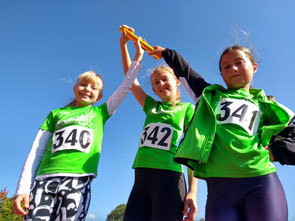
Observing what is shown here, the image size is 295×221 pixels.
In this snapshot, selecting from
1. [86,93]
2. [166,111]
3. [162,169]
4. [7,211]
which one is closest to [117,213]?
[7,211]

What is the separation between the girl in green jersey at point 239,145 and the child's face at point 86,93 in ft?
5.03

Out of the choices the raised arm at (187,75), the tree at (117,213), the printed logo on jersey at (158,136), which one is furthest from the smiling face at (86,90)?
the tree at (117,213)

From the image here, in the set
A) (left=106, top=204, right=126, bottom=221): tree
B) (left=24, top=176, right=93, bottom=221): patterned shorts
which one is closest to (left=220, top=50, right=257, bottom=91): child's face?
(left=24, top=176, right=93, bottom=221): patterned shorts

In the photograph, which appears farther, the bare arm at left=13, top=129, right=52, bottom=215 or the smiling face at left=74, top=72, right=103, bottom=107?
the smiling face at left=74, top=72, right=103, bottom=107

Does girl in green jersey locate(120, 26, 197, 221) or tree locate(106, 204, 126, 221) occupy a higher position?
girl in green jersey locate(120, 26, 197, 221)

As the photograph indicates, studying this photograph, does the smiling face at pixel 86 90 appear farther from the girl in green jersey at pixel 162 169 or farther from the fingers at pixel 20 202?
the fingers at pixel 20 202

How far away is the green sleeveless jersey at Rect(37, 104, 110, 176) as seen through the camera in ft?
8.96

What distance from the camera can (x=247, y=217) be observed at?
1.81 meters

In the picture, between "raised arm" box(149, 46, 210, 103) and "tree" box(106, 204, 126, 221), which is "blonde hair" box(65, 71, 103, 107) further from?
"tree" box(106, 204, 126, 221)

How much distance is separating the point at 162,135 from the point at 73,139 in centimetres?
102

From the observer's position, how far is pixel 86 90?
3.34 m

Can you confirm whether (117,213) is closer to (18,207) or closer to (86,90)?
(86,90)

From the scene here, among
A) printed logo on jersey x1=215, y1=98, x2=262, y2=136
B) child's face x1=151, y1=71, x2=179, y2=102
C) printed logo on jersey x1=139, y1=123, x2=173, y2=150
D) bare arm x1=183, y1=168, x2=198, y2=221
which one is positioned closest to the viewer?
printed logo on jersey x1=215, y1=98, x2=262, y2=136

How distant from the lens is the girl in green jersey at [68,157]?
2.53 meters
